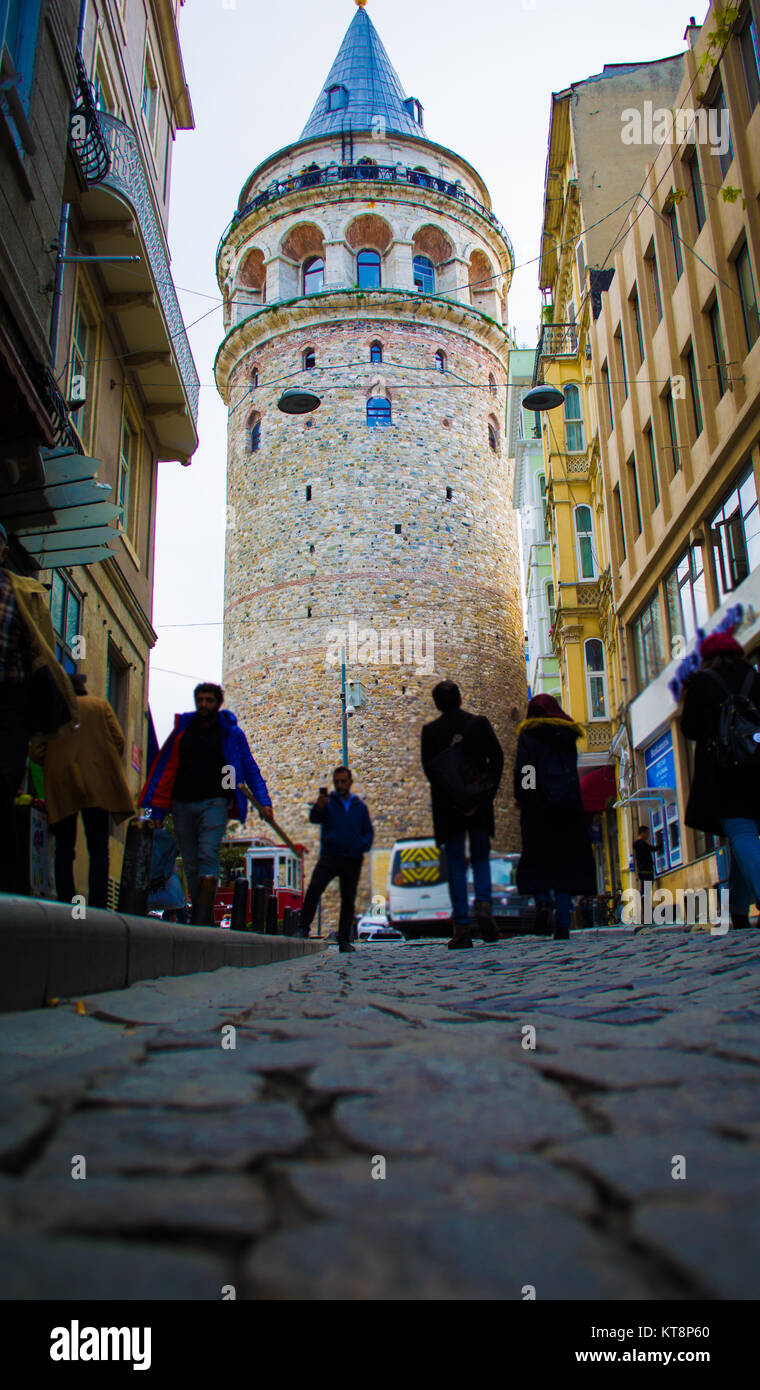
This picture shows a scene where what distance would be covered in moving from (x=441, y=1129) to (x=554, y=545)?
82.3ft

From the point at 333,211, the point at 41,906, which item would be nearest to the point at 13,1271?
the point at 41,906

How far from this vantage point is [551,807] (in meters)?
7.52

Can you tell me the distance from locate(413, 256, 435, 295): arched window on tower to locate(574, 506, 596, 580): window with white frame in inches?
573

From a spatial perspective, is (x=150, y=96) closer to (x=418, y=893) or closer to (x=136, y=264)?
(x=136, y=264)

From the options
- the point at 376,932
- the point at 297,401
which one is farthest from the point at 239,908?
the point at 297,401

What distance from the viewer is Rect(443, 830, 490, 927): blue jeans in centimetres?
712

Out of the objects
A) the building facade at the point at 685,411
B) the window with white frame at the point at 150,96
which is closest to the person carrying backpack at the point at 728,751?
the building facade at the point at 685,411

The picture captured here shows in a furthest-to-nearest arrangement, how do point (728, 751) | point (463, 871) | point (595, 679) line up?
point (595, 679) → point (463, 871) → point (728, 751)

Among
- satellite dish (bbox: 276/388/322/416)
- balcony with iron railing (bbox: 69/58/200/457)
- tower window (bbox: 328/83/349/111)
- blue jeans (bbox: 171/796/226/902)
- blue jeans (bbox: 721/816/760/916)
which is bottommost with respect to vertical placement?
blue jeans (bbox: 721/816/760/916)

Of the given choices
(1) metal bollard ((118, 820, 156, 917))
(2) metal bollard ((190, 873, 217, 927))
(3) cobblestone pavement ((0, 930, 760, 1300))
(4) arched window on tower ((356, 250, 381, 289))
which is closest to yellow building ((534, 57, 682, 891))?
(4) arched window on tower ((356, 250, 381, 289))

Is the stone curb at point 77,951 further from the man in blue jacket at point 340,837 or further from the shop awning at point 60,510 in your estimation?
the shop awning at point 60,510

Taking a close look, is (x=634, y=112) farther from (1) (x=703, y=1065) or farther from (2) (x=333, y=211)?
(1) (x=703, y=1065)

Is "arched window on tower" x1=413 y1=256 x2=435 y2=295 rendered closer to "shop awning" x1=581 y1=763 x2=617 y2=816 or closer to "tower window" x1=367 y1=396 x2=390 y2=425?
"tower window" x1=367 y1=396 x2=390 y2=425

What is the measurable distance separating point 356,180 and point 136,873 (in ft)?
113
